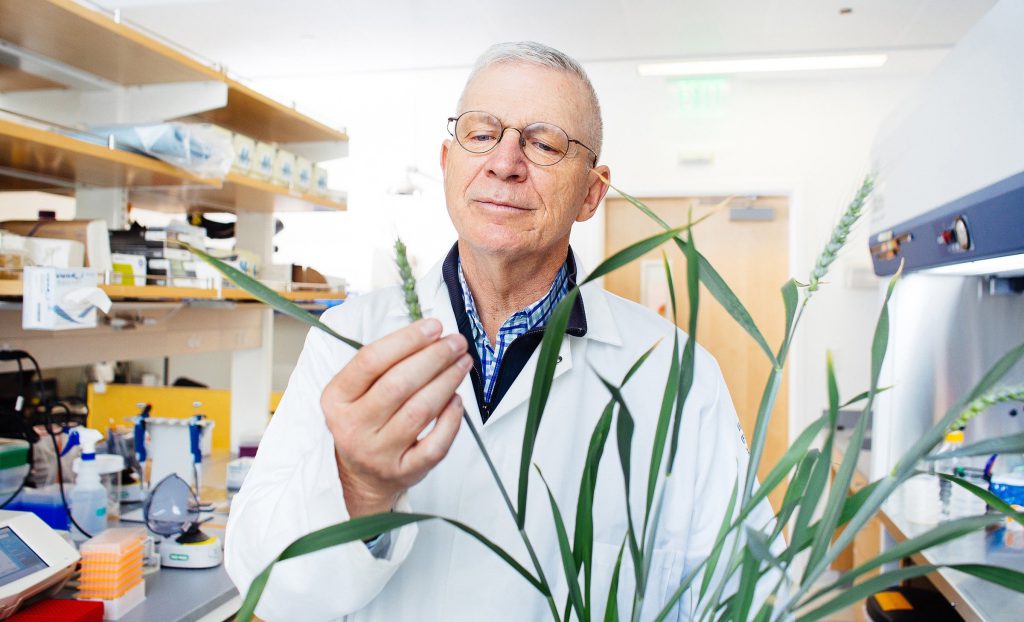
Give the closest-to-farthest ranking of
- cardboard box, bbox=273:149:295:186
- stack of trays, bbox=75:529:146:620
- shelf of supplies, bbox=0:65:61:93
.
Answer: stack of trays, bbox=75:529:146:620 → shelf of supplies, bbox=0:65:61:93 → cardboard box, bbox=273:149:295:186

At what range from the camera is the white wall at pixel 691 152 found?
14.4 ft

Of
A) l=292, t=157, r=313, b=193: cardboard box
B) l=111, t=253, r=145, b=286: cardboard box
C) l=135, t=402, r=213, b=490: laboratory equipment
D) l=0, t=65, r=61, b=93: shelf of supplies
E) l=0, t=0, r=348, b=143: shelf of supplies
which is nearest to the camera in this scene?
l=0, t=0, r=348, b=143: shelf of supplies

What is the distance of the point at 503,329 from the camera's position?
1.20 meters

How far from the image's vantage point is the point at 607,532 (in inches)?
46.0

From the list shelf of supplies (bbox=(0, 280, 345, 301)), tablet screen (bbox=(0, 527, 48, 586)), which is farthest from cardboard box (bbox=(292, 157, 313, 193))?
tablet screen (bbox=(0, 527, 48, 586))

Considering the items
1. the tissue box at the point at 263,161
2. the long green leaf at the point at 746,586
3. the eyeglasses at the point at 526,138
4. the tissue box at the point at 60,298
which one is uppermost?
the tissue box at the point at 263,161

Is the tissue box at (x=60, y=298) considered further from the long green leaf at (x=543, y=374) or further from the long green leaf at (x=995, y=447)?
the long green leaf at (x=995, y=447)

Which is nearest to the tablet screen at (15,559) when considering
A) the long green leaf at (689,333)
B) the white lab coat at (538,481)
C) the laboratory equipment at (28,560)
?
the laboratory equipment at (28,560)

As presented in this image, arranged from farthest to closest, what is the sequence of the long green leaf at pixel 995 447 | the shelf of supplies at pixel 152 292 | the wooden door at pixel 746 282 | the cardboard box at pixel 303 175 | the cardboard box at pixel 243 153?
the wooden door at pixel 746 282 → the cardboard box at pixel 303 175 → the cardboard box at pixel 243 153 → the shelf of supplies at pixel 152 292 → the long green leaf at pixel 995 447

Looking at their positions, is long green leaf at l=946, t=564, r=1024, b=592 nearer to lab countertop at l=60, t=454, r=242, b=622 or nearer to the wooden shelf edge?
lab countertop at l=60, t=454, r=242, b=622

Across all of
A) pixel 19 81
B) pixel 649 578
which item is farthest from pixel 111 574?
pixel 19 81

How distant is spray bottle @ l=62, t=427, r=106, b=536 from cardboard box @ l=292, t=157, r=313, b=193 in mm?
1187

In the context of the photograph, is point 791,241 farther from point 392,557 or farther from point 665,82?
point 392,557

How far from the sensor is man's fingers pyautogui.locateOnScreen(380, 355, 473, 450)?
0.61 m
